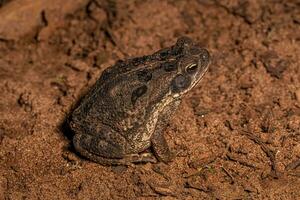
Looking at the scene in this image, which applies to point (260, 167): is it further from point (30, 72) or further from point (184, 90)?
point (30, 72)

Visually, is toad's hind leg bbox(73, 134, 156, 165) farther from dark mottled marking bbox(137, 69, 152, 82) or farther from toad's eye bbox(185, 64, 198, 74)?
toad's eye bbox(185, 64, 198, 74)

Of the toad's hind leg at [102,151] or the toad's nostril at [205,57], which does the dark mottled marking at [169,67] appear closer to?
the toad's nostril at [205,57]

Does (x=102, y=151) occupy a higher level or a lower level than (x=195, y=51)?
lower

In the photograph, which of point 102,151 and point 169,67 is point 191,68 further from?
point 102,151

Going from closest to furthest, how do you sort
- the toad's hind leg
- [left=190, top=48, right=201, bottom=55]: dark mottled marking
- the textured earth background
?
1. the toad's hind leg
2. the textured earth background
3. [left=190, top=48, right=201, bottom=55]: dark mottled marking

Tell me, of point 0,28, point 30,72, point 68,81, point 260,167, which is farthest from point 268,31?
point 0,28

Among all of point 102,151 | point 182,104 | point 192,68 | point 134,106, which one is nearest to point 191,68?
point 192,68

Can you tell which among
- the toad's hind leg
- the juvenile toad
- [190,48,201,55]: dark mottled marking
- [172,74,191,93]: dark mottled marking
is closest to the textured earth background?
the toad's hind leg
